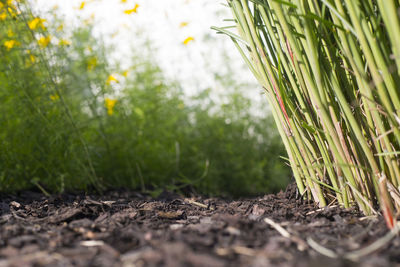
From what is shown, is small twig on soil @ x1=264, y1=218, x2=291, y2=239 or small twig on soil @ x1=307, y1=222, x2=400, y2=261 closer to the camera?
small twig on soil @ x1=307, y1=222, x2=400, y2=261

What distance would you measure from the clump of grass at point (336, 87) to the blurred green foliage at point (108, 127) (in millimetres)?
1295

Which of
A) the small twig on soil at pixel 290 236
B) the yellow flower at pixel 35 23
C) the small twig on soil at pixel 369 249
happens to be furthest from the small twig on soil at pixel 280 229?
the yellow flower at pixel 35 23

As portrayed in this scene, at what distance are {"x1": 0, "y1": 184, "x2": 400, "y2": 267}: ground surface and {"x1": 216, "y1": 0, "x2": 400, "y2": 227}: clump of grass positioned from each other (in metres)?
0.15

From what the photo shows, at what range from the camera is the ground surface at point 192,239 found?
93cm

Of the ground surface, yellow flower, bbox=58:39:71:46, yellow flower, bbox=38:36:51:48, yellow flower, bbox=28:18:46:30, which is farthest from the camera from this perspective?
yellow flower, bbox=58:39:71:46

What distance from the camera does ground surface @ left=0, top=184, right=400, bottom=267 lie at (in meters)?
0.93

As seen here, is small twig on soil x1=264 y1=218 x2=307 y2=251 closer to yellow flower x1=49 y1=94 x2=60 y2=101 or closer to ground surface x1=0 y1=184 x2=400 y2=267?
ground surface x1=0 y1=184 x2=400 y2=267

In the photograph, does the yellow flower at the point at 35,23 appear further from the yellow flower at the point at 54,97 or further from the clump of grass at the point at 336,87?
the clump of grass at the point at 336,87

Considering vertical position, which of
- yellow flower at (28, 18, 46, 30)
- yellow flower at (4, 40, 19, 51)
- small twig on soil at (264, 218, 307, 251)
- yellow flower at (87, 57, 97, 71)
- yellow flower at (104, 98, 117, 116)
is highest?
yellow flower at (28, 18, 46, 30)

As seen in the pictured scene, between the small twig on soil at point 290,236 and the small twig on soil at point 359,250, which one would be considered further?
the small twig on soil at point 290,236

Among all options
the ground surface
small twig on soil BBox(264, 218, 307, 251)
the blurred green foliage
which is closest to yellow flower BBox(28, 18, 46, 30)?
the blurred green foliage

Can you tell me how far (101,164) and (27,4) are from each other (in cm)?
139

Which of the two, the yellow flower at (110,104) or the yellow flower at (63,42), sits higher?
the yellow flower at (63,42)

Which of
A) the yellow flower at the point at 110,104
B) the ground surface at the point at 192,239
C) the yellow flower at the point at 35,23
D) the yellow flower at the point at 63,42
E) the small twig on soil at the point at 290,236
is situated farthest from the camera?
the yellow flower at the point at 110,104
